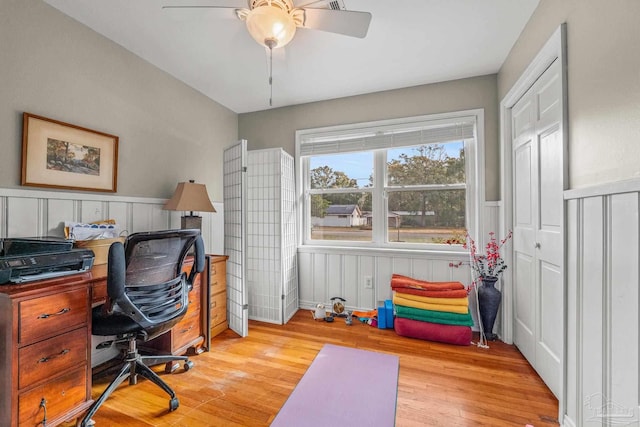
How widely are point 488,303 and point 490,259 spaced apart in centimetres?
39

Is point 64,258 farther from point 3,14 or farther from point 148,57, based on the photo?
point 148,57

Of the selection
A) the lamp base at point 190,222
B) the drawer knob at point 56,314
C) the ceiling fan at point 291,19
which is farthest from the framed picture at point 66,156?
the ceiling fan at point 291,19

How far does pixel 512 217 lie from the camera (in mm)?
2277

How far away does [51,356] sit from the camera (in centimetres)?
130

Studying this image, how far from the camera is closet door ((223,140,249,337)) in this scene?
245 cm

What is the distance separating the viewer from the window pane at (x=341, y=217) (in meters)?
3.07

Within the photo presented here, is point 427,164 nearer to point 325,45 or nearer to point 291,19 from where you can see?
point 325,45

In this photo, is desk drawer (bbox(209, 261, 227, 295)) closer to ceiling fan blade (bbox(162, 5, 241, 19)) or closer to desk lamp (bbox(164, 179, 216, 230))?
desk lamp (bbox(164, 179, 216, 230))

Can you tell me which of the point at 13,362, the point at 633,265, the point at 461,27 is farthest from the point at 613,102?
the point at 13,362

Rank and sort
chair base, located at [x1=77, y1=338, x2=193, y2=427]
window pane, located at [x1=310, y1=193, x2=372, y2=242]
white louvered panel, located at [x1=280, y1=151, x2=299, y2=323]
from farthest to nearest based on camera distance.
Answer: window pane, located at [x1=310, y1=193, x2=372, y2=242]
white louvered panel, located at [x1=280, y1=151, x2=299, y2=323]
chair base, located at [x1=77, y1=338, x2=193, y2=427]

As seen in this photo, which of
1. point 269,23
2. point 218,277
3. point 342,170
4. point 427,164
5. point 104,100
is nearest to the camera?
point 269,23

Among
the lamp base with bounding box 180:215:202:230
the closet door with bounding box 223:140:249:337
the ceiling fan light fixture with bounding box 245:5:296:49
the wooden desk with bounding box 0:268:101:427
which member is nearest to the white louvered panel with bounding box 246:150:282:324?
the closet door with bounding box 223:140:249:337

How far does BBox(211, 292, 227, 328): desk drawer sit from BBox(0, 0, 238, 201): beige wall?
111cm

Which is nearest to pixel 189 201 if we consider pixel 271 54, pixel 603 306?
pixel 271 54
